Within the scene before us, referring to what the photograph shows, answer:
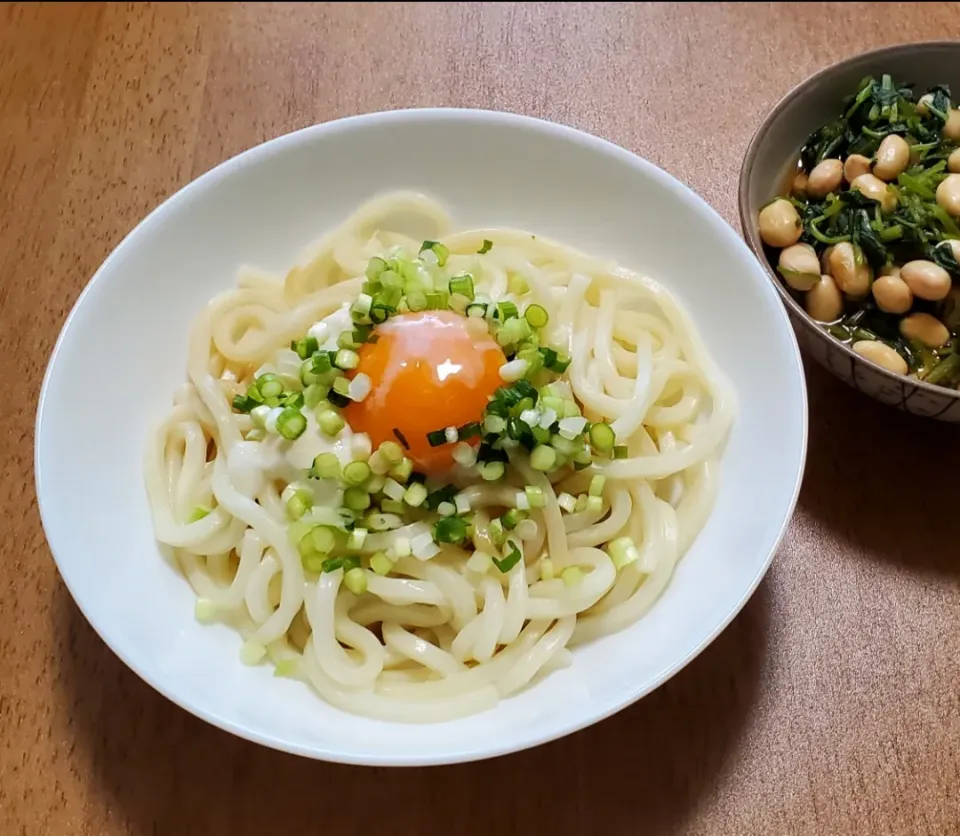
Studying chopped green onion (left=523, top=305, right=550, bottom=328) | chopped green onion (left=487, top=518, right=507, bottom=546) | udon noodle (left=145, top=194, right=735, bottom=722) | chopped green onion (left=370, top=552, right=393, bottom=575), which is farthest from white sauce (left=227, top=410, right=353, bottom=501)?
chopped green onion (left=523, top=305, right=550, bottom=328)

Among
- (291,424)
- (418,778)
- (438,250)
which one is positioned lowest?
(418,778)

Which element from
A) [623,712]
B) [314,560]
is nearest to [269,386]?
[314,560]

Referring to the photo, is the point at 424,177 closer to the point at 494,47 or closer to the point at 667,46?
the point at 494,47

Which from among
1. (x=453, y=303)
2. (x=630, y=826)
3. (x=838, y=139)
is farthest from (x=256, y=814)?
(x=838, y=139)

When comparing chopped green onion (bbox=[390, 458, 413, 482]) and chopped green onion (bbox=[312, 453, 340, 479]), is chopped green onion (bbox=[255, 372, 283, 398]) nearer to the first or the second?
chopped green onion (bbox=[312, 453, 340, 479])

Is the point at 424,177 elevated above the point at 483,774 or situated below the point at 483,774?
above

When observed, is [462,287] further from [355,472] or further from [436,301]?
[355,472]
